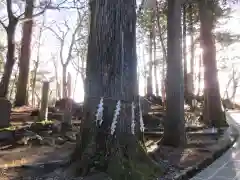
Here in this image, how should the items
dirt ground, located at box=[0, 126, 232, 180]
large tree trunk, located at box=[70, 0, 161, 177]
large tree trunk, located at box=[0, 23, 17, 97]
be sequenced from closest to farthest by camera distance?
large tree trunk, located at box=[70, 0, 161, 177] → dirt ground, located at box=[0, 126, 232, 180] → large tree trunk, located at box=[0, 23, 17, 97]

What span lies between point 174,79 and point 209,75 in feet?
16.1

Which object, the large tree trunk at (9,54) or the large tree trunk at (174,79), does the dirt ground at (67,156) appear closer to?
the large tree trunk at (174,79)

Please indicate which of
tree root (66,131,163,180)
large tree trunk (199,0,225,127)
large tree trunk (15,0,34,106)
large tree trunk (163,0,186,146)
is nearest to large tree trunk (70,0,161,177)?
tree root (66,131,163,180)

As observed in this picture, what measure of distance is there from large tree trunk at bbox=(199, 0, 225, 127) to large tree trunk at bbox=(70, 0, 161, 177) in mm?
7407

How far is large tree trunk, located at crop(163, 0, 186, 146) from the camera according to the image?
7629mm

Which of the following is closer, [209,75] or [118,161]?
[118,161]

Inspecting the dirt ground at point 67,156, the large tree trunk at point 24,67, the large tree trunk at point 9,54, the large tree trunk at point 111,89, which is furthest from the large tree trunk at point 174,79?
the large tree trunk at point 24,67

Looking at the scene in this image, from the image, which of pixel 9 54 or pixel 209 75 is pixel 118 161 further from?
pixel 209 75

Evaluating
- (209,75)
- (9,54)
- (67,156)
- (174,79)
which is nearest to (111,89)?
(67,156)

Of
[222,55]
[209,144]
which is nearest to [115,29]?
[209,144]

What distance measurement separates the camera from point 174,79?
25.3 ft

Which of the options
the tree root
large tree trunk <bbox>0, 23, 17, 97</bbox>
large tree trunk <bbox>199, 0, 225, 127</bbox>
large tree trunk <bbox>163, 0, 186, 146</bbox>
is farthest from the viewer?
large tree trunk <bbox>199, 0, 225, 127</bbox>

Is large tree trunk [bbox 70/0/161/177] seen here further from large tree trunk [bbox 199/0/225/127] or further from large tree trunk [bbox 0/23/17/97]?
large tree trunk [bbox 199/0/225/127]

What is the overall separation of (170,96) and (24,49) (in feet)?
38.3
